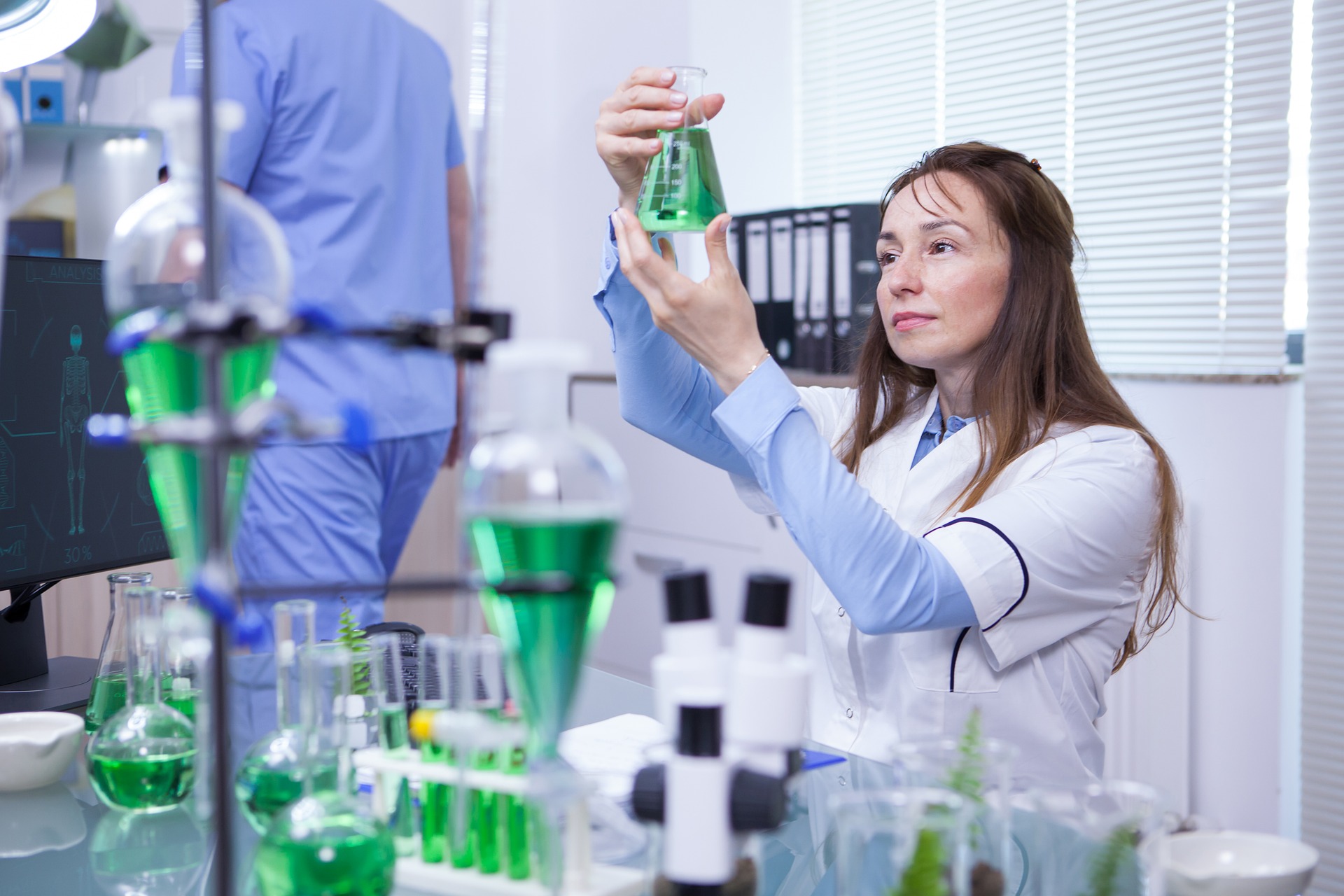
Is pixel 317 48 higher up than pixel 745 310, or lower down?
higher up

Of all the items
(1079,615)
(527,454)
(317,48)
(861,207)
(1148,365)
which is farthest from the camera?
(861,207)

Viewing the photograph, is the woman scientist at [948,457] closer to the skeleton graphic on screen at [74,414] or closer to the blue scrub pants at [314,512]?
the skeleton graphic on screen at [74,414]

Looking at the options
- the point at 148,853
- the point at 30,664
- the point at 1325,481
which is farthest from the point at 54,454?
the point at 1325,481

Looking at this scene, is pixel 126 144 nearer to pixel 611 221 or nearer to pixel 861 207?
pixel 861 207

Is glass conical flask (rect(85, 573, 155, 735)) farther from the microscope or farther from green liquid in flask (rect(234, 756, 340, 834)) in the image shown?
the microscope

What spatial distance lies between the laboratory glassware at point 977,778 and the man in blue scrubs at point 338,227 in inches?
54.3

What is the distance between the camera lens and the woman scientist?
115cm

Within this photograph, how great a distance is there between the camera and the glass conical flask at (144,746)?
34.4 inches

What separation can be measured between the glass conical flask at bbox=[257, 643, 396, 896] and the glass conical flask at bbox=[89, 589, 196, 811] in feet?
0.83

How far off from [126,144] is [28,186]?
0.70ft

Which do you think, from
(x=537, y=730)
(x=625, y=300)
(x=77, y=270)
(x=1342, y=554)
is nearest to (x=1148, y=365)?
(x=1342, y=554)

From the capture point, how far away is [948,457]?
140 centimetres

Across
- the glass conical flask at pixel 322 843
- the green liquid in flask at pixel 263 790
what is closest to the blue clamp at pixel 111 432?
the glass conical flask at pixel 322 843

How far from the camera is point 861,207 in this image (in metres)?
2.43
